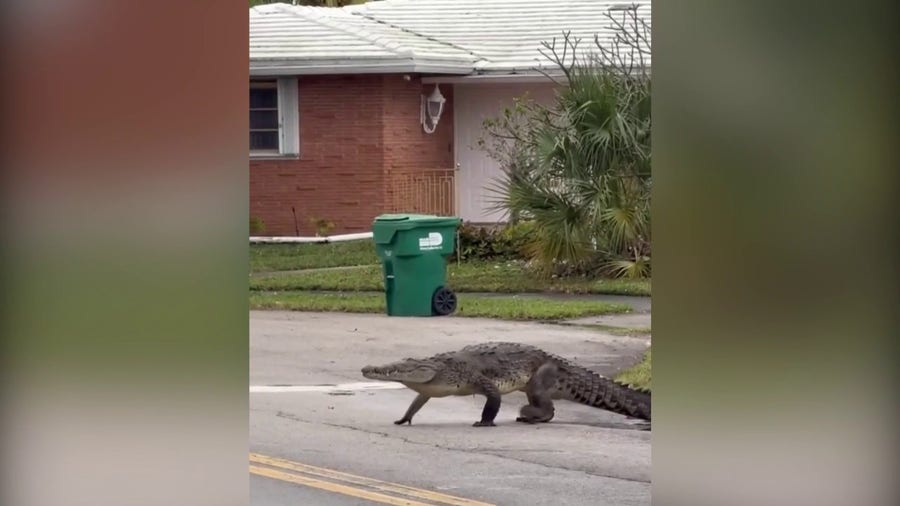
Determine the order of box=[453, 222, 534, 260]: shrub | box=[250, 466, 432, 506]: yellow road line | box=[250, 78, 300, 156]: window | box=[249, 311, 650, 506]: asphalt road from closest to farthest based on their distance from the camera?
1. box=[250, 466, 432, 506]: yellow road line
2. box=[249, 311, 650, 506]: asphalt road
3. box=[453, 222, 534, 260]: shrub
4. box=[250, 78, 300, 156]: window

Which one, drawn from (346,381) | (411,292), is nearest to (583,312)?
(411,292)

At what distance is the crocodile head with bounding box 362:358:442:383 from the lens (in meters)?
9.23

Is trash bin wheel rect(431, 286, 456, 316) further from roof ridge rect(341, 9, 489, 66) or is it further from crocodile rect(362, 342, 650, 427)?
roof ridge rect(341, 9, 489, 66)

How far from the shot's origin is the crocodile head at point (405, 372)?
923 centimetres

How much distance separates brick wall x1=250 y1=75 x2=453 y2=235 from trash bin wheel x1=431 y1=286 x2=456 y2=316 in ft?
23.7

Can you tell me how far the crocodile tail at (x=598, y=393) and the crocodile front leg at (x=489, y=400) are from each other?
425mm

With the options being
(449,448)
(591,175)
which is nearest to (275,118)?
(591,175)

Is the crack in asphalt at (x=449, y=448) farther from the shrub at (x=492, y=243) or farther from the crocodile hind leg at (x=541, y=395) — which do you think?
the shrub at (x=492, y=243)

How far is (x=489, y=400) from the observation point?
940cm

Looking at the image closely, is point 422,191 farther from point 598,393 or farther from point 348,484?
point 348,484

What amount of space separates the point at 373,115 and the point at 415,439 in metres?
13.7

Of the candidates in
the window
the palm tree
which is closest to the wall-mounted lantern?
the window
